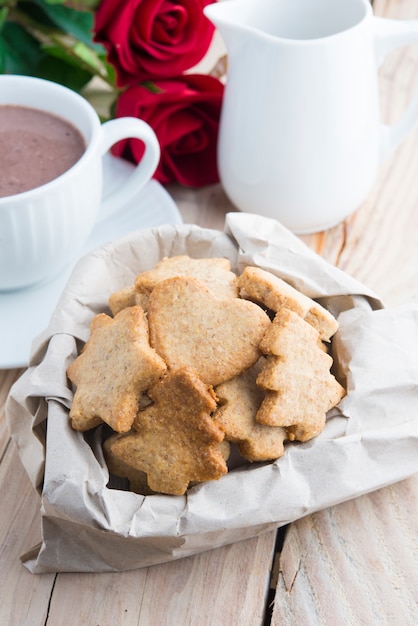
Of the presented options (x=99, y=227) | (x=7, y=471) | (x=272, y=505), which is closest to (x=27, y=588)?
(x=7, y=471)

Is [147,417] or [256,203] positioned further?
[256,203]

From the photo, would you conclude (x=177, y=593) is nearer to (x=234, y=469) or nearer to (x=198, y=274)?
(x=234, y=469)

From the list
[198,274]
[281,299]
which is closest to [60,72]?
[198,274]

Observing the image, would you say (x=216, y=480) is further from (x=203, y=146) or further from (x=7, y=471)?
(x=203, y=146)

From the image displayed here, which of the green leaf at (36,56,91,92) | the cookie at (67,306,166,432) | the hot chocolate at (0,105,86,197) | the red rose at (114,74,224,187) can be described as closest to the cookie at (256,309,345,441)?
the cookie at (67,306,166,432)

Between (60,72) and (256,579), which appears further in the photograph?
(60,72)
